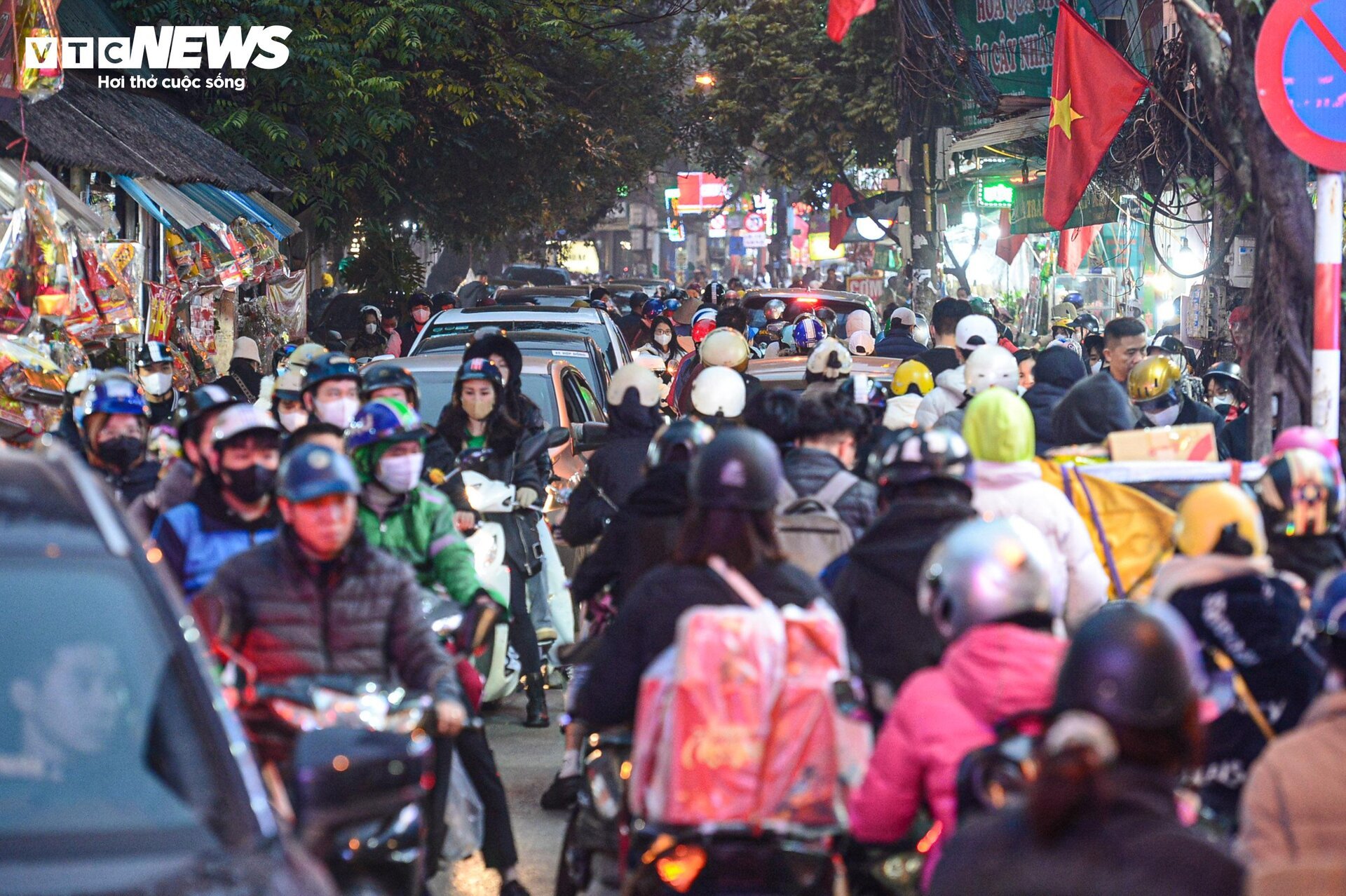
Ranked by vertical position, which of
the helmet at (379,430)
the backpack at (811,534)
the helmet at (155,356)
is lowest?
the backpack at (811,534)

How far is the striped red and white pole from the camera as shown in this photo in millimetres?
7355

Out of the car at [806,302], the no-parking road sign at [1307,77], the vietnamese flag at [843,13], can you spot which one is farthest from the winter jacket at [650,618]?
the car at [806,302]

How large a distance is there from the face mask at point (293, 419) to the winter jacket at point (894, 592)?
394cm

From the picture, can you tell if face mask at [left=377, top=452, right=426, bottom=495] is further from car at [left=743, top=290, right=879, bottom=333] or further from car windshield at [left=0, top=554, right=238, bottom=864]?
car at [left=743, top=290, right=879, bottom=333]

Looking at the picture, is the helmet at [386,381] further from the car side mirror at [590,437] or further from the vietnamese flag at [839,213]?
the vietnamese flag at [839,213]

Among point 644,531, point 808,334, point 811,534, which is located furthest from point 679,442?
point 808,334

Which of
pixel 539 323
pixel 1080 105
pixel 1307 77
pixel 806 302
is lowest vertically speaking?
pixel 539 323

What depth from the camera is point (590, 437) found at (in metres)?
9.09

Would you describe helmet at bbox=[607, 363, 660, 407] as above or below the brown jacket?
above

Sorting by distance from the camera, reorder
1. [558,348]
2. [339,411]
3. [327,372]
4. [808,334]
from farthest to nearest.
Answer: [808,334]
[558,348]
[327,372]
[339,411]

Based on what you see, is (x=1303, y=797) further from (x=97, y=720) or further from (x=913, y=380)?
(x=913, y=380)

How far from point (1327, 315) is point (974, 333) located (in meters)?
4.15

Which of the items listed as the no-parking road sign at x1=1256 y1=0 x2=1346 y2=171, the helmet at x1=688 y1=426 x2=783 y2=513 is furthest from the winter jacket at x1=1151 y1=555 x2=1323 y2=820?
the no-parking road sign at x1=1256 y1=0 x2=1346 y2=171

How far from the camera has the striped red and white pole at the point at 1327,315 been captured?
7.36m
